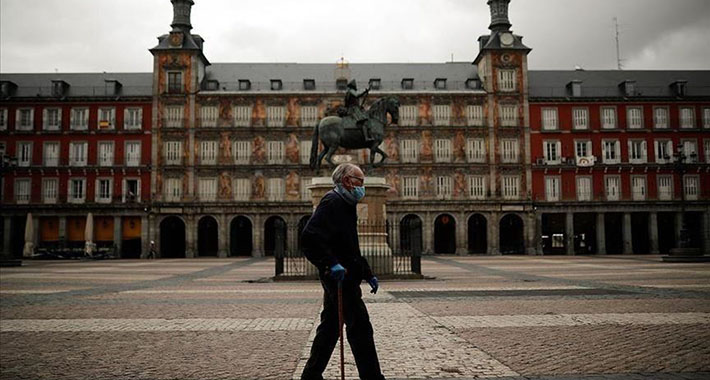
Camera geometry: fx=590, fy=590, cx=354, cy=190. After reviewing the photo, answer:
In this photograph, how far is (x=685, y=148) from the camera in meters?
50.3

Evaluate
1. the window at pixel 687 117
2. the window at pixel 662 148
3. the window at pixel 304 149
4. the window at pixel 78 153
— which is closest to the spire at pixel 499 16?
the window at pixel 662 148

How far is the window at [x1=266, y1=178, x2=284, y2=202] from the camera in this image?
1953 inches

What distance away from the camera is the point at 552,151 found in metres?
50.6

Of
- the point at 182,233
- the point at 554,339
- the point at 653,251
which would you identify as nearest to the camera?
the point at 554,339

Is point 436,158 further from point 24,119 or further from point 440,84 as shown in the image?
point 24,119

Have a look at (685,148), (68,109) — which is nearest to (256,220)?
(68,109)

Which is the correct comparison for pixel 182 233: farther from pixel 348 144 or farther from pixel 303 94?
pixel 348 144

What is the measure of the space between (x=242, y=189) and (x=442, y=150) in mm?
17304

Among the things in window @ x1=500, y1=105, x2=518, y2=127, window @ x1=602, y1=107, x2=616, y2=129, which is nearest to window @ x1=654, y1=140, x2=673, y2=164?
window @ x1=602, y1=107, x2=616, y2=129

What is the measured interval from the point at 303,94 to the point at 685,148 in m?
32.9

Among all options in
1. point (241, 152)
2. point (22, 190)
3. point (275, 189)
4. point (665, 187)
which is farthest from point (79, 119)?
point (665, 187)

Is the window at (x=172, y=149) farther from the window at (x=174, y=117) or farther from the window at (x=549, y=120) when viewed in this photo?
the window at (x=549, y=120)

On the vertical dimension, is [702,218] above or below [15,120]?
below

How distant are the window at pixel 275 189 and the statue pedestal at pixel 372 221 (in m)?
32.0
